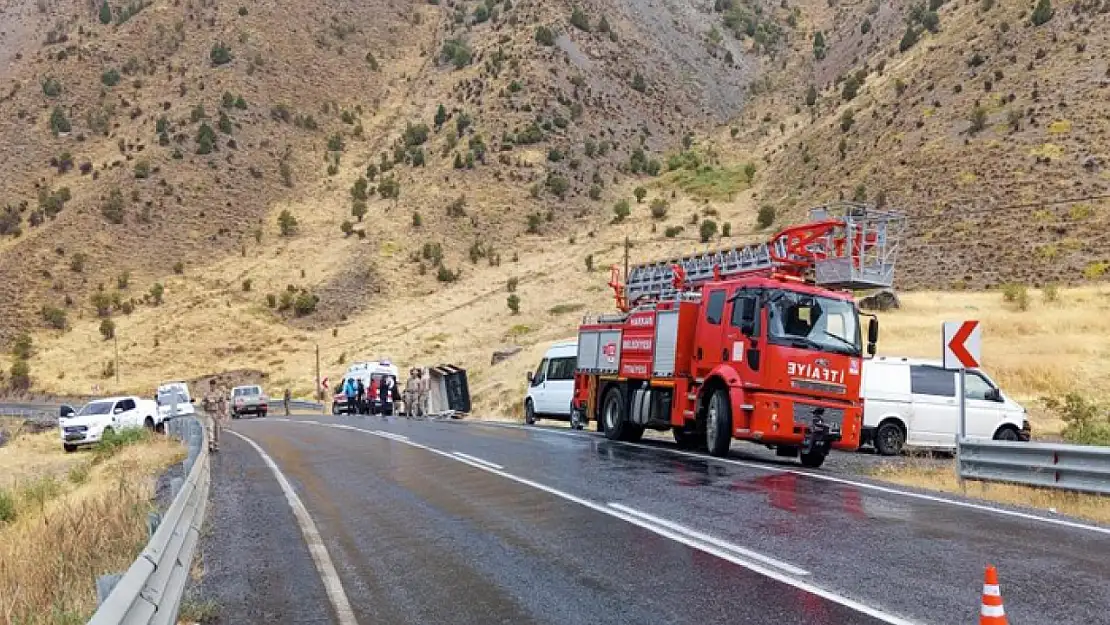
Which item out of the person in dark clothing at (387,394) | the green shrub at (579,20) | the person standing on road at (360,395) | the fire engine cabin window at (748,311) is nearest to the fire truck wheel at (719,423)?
the fire engine cabin window at (748,311)

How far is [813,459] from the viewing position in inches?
670

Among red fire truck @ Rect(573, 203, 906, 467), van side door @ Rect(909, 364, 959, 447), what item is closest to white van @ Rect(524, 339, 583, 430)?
red fire truck @ Rect(573, 203, 906, 467)

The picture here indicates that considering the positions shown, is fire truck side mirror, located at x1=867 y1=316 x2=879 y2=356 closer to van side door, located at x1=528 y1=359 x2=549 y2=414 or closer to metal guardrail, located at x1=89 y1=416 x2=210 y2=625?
metal guardrail, located at x1=89 y1=416 x2=210 y2=625

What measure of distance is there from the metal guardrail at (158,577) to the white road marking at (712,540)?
15.1 ft

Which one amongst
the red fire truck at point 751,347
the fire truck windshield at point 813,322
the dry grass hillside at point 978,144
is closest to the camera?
the red fire truck at point 751,347

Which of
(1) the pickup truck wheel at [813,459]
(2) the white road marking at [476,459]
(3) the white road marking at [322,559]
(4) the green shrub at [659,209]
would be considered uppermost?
(4) the green shrub at [659,209]

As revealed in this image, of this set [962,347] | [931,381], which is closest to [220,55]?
[931,381]

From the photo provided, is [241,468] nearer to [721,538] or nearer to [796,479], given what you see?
[796,479]

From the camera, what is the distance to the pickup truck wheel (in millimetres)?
16938

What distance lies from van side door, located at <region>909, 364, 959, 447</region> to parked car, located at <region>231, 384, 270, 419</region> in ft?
111

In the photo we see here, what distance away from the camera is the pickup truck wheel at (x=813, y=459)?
16.9 m

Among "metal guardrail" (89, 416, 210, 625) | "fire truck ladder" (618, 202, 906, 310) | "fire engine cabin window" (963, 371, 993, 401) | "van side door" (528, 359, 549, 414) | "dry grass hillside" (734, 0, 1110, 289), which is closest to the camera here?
"metal guardrail" (89, 416, 210, 625)

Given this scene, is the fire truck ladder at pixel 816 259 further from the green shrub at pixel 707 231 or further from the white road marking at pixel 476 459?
the green shrub at pixel 707 231

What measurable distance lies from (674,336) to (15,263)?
62.4 m
